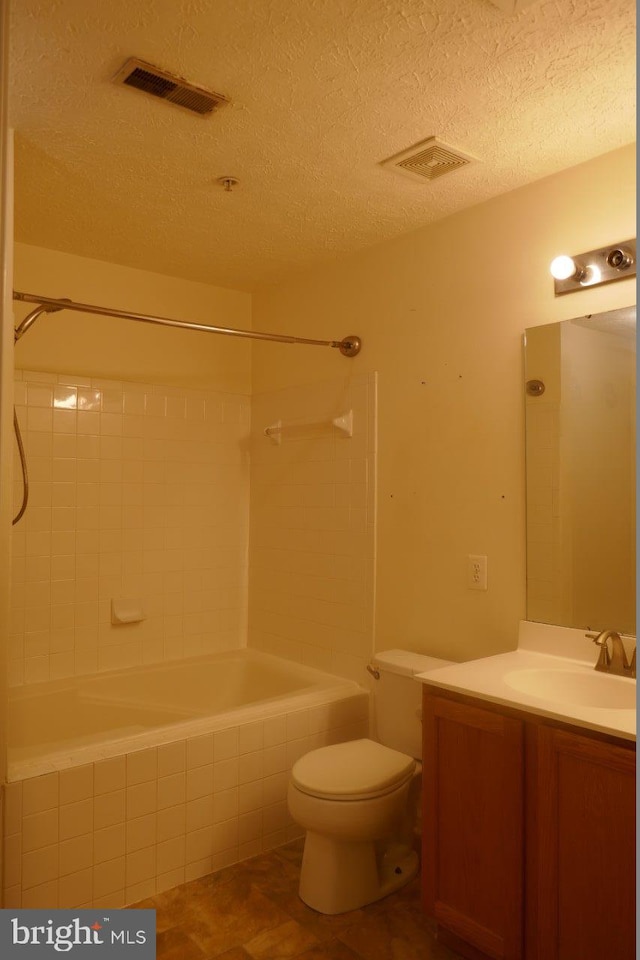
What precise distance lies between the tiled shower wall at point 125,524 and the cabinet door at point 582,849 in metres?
2.13

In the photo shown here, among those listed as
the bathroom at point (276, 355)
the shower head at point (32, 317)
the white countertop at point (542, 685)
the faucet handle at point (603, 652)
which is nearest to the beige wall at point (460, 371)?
the bathroom at point (276, 355)

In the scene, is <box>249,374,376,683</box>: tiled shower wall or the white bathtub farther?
<box>249,374,376,683</box>: tiled shower wall

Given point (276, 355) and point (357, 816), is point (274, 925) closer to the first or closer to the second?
point (357, 816)

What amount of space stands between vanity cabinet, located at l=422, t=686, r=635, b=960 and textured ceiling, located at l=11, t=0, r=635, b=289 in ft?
5.47

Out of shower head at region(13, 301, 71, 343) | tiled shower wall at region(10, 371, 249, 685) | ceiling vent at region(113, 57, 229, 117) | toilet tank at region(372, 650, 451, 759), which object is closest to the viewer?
ceiling vent at region(113, 57, 229, 117)

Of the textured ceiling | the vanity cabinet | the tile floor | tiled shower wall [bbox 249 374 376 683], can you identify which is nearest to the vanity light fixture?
the textured ceiling

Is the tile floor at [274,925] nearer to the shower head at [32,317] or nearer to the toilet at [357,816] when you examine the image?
the toilet at [357,816]

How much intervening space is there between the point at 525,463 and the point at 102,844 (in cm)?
190

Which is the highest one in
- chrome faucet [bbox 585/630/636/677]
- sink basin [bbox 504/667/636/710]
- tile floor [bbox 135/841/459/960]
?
chrome faucet [bbox 585/630/636/677]

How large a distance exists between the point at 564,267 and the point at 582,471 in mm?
658

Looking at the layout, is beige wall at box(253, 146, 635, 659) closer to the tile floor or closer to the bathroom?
the bathroom

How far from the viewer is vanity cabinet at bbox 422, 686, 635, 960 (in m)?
1.58

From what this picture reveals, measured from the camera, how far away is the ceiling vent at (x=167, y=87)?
5.83 feet

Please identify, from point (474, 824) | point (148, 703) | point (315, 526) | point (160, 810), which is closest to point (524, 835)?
point (474, 824)
